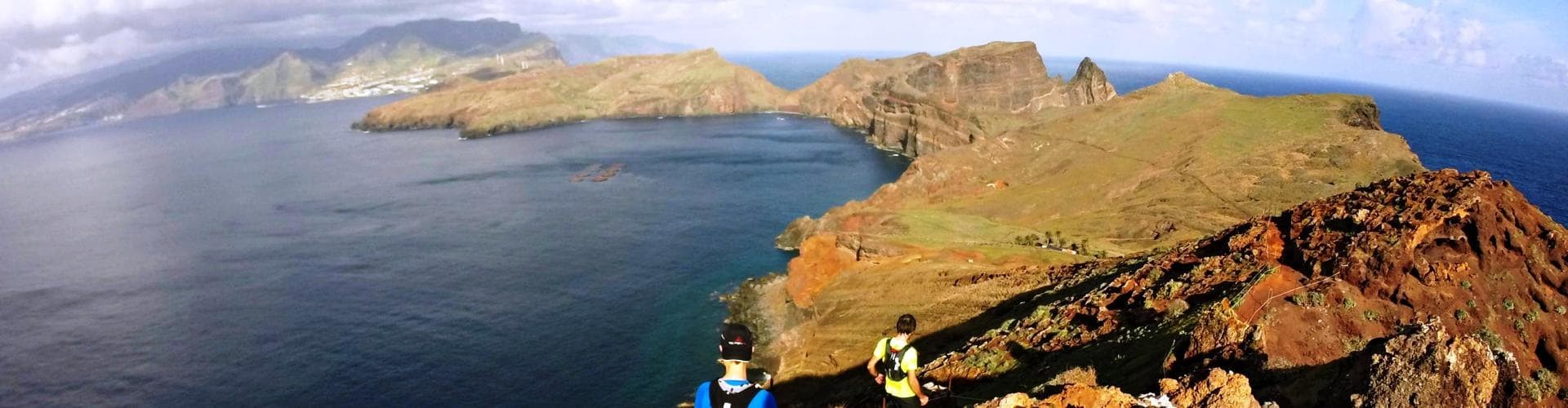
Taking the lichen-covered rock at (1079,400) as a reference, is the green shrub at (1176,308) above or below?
below

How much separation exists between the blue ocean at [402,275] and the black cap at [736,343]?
43357 mm

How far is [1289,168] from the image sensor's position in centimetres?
8419

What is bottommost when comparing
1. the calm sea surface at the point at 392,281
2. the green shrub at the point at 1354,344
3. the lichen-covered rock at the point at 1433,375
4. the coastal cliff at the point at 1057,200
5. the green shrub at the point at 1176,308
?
the calm sea surface at the point at 392,281

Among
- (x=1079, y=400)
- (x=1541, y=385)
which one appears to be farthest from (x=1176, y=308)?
(x=1079, y=400)

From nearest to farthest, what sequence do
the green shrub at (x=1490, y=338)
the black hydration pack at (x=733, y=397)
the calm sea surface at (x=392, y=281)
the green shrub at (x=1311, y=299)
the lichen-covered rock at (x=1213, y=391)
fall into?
the black hydration pack at (x=733, y=397)
the lichen-covered rock at (x=1213, y=391)
the green shrub at (x=1490, y=338)
the green shrub at (x=1311, y=299)
the calm sea surface at (x=392, y=281)

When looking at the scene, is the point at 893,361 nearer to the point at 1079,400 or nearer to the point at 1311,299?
the point at 1079,400

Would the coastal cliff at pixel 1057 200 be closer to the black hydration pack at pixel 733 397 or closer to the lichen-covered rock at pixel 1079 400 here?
the lichen-covered rock at pixel 1079 400

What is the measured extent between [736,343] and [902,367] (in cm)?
553

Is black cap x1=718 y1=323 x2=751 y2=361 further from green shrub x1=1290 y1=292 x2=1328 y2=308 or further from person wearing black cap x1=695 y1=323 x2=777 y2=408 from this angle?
green shrub x1=1290 y1=292 x2=1328 y2=308

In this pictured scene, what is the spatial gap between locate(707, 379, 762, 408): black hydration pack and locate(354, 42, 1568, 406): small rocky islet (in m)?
7.32

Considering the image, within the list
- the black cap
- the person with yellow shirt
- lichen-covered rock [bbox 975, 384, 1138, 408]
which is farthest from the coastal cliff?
the black cap


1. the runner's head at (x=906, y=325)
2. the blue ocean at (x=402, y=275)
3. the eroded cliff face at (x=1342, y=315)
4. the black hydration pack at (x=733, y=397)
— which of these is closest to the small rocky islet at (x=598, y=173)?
the blue ocean at (x=402, y=275)

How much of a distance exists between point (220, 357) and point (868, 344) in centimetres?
5158

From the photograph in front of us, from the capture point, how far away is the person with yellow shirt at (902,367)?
13.4 m
